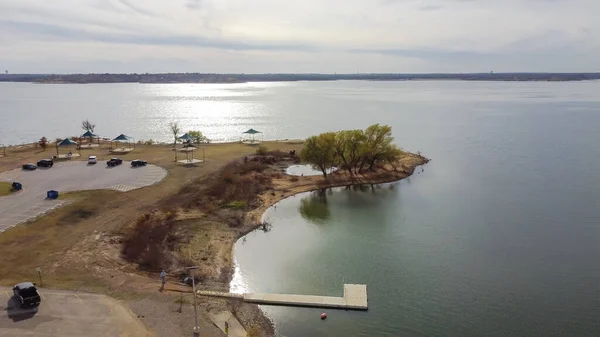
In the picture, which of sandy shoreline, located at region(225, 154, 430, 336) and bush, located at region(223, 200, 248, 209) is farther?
bush, located at region(223, 200, 248, 209)

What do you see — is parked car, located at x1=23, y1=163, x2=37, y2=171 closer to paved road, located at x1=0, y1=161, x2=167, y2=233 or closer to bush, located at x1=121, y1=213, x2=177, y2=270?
paved road, located at x1=0, y1=161, x2=167, y2=233

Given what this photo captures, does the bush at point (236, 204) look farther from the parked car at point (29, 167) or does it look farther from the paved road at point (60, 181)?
the parked car at point (29, 167)

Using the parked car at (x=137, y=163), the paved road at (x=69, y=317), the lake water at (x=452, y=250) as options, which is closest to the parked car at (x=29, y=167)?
the parked car at (x=137, y=163)

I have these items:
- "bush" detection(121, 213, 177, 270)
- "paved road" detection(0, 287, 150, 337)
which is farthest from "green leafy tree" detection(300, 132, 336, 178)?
"paved road" detection(0, 287, 150, 337)

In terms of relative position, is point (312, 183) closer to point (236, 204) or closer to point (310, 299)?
point (236, 204)

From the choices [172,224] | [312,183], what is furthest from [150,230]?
[312,183]

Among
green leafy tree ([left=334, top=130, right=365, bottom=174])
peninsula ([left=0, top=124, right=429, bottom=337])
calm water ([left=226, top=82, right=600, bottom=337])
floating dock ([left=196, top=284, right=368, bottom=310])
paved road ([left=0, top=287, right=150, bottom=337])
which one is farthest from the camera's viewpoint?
green leafy tree ([left=334, top=130, right=365, bottom=174])

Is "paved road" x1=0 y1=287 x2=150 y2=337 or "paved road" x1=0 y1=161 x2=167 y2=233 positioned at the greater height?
"paved road" x1=0 y1=161 x2=167 y2=233
